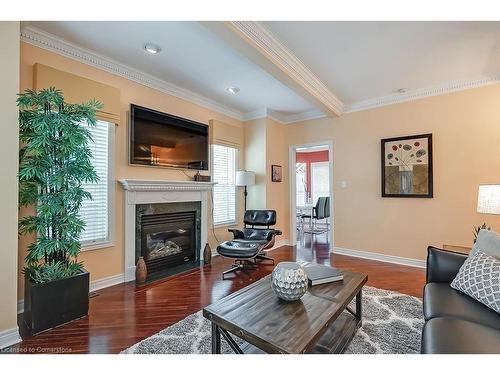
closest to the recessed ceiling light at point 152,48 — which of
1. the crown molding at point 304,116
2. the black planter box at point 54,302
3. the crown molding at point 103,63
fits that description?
the crown molding at point 103,63

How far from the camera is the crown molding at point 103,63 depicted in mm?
2443

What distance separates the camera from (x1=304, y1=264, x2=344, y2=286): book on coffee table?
74.4 inches

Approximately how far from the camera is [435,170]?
3.66 m

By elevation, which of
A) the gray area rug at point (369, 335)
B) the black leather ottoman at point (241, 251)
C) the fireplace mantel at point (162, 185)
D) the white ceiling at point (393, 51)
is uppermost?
the white ceiling at point (393, 51)

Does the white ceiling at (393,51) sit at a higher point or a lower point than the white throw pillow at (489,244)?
higher

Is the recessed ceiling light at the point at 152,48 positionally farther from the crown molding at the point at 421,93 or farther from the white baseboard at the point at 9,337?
the crown molding at the point at 421,93

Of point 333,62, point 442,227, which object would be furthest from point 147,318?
point 442,227

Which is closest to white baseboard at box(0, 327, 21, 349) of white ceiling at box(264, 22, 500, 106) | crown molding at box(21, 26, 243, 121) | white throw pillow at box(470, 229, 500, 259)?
crown molding at box(21, 26, 243, 121)

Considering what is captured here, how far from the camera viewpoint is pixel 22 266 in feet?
7.80

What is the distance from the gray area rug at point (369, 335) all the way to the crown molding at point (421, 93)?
2.95 metres

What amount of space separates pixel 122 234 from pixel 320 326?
8.77 feet

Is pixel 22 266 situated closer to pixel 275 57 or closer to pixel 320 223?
pixel 275 57

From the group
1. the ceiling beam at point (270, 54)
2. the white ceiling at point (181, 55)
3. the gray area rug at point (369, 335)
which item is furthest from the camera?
the white ceiling at point (181, 55)

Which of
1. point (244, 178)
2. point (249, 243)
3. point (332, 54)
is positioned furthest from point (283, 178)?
point (332, 54)
